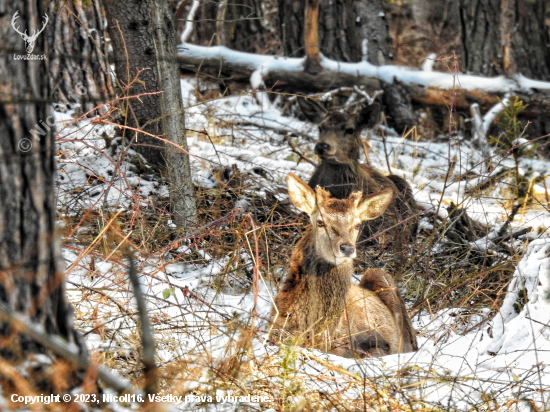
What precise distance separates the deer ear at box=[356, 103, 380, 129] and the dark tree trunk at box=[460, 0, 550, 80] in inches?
183

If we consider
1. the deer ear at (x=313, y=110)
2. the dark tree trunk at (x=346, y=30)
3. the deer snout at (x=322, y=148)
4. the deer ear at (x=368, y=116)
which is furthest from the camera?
the dark tree trunk at (x=346, y=30)

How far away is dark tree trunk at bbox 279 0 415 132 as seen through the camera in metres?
11.0

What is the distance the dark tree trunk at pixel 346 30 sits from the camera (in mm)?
11016

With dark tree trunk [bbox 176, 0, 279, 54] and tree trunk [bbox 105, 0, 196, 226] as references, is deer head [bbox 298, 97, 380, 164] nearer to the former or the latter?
tree trunk [bbox 105, 0, 196, 226]

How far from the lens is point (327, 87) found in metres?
9.37

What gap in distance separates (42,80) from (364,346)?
2.67 metres

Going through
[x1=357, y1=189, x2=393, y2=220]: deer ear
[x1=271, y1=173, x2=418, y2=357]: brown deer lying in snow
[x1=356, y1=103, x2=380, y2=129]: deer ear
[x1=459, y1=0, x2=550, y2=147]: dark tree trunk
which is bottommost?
[x1=271, y1=173, x2=418, y2=357]: brown deer lying in snow

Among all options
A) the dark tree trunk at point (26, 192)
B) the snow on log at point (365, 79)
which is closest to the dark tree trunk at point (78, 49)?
the snow on log at point (365, 79)

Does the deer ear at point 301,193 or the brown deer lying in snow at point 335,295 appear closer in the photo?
the brown deer lying in snow at point 335,295

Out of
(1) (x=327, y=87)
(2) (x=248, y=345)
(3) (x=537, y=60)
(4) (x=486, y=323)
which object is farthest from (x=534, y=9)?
(2) (x=248, y=345)

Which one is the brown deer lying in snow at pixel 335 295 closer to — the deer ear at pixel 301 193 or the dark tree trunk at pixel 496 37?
the deer ear at pixel 301 193

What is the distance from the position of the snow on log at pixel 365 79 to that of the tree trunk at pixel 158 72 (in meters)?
3.80

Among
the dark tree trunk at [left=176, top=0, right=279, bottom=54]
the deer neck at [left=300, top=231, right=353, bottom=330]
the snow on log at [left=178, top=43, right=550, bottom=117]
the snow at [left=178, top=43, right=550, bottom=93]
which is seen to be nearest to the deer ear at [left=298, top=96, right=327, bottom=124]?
the snow on log at [left=178, top=43, right=550, bottom=117]

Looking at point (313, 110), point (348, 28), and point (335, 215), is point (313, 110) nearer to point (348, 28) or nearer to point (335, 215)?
point (335, 215)
